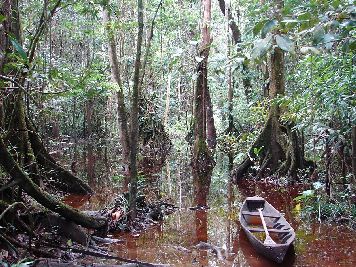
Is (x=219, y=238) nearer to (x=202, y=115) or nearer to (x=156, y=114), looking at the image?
(x=202, y=115)

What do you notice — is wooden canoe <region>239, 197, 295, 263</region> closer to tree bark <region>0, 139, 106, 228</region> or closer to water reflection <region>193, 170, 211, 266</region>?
water reflection <region>193, 170, 211, 266</region>

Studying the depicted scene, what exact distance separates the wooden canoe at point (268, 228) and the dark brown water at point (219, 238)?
0.20m

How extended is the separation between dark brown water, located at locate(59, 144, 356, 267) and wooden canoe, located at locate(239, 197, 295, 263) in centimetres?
20

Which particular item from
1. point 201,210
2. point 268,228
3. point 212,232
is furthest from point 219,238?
point 201,210

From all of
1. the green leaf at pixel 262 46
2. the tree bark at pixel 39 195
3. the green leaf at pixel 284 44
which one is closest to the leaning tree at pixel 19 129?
the tree bark at pixel 39 195

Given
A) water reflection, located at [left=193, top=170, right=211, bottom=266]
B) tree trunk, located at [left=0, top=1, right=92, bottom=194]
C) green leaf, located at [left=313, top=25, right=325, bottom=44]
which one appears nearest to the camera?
green leaf, located at [left=313, top=25, right=325, bottom=44]

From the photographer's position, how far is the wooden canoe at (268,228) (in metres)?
5.87

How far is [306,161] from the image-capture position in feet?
39.3

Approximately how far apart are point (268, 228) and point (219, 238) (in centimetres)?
85

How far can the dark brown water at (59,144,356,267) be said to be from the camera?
6238 millimetres

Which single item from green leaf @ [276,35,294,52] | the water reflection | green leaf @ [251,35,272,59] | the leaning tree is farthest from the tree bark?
green leaf @ [276,35,294,52]

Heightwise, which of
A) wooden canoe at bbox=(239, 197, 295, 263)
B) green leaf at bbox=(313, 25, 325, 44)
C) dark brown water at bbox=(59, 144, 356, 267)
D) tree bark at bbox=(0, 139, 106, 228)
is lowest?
dark brown water at bbox=(59, 144, 356, 267)

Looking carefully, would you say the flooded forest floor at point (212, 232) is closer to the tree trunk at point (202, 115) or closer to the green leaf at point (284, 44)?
the tree trunk at point (202, 115)

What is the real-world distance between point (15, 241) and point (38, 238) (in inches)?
24.3
